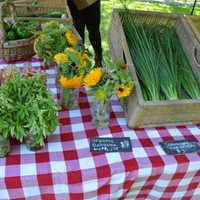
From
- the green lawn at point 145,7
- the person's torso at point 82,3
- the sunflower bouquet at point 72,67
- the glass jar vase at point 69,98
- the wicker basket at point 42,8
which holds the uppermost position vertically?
the sunflower bouquet at point 72,67

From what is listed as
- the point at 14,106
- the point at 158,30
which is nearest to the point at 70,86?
the point at 14,106

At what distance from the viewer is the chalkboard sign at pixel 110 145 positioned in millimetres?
1158

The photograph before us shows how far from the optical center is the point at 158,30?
5.40ft

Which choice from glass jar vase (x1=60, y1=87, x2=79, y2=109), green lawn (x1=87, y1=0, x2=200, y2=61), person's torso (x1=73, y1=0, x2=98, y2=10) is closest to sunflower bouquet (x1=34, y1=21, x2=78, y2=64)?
glass jar vase (x1=60, y1=87, x2=79, y2=109)

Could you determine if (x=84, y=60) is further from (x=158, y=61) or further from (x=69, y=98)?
(x=158, y=61)

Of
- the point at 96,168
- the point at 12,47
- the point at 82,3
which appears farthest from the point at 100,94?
the point at 82,3

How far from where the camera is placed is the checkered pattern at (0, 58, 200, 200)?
1.06m

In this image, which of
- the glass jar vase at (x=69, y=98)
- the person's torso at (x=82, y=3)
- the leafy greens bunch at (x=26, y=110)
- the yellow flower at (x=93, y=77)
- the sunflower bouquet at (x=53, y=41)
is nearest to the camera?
the leafy greens bunch at (x=26, y=110)

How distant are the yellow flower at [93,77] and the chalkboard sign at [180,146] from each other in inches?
12.5

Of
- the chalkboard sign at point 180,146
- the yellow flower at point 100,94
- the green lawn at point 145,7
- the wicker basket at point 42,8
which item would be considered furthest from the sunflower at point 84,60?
the green lawn at point 145,7

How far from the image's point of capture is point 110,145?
1175mm

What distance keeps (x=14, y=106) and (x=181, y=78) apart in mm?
694

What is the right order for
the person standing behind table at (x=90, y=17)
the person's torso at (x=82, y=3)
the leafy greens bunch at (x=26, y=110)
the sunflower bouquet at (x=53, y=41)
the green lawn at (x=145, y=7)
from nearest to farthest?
the leafy greens bunch at (x=26, y=110) → the sunflower bouquet at (x=53, y=41) → the person's torso at (x=82, y=3) → the person standing behind table at (x=90, y=17) → the green lawn at (x=145, y=7)

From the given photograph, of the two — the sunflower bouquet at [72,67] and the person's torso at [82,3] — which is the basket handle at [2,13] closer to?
the sunflower bouquet at [72,67]
